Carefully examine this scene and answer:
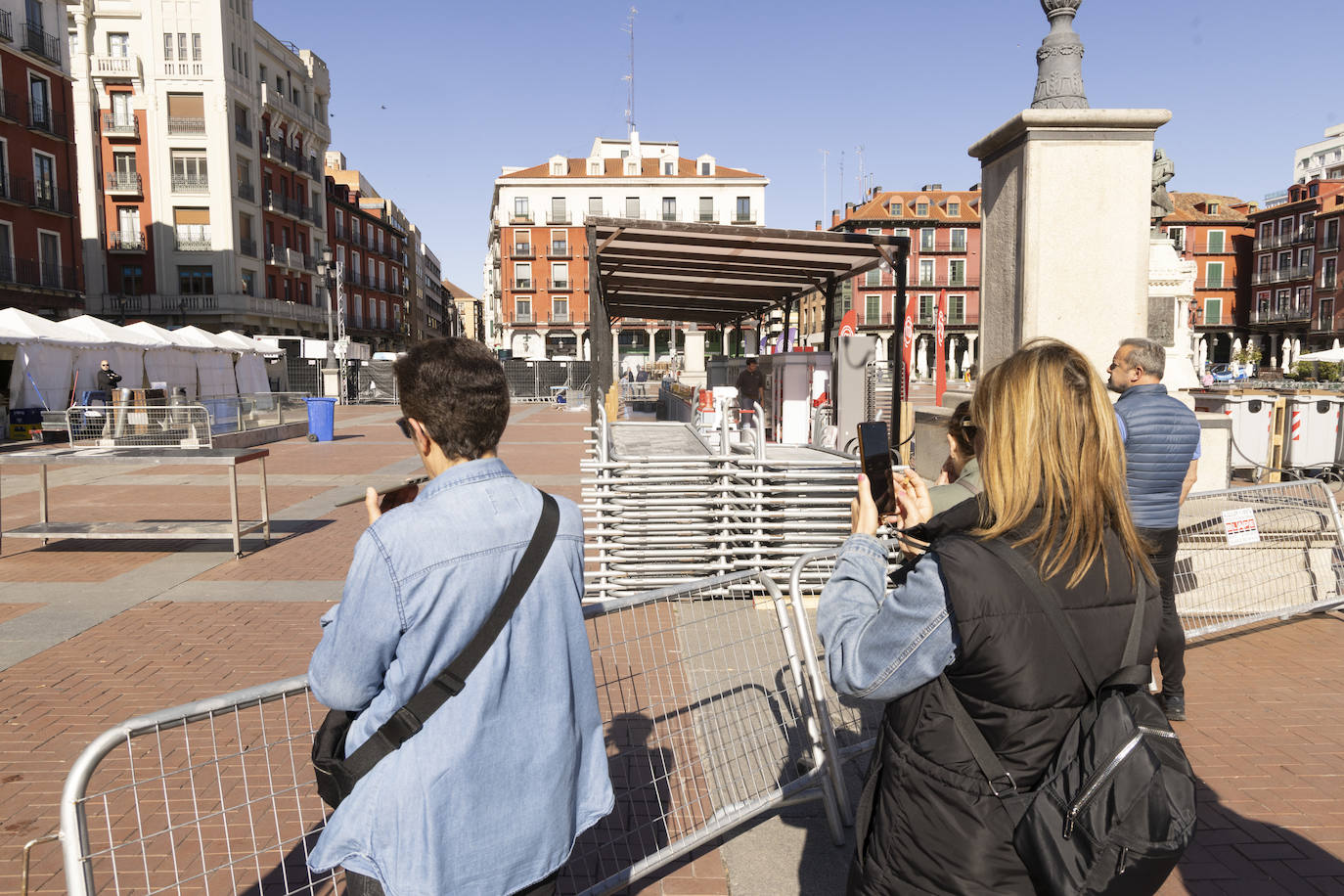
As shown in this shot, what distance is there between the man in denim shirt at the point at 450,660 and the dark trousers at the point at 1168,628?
3232 millimetres

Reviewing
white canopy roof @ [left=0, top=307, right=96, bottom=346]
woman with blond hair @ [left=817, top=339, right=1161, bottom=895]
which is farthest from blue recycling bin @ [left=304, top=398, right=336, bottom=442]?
woman with blond hair @ [left=817, top=339, right=1161, bottom=895]

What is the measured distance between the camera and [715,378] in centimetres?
1895

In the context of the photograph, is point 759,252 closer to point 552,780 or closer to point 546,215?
point 552,780

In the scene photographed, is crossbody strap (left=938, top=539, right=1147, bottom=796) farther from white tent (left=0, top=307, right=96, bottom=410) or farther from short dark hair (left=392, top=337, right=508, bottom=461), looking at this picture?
white tent (left=0, top=307, right=96, bottom=410)

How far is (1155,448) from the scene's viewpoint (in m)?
3.89

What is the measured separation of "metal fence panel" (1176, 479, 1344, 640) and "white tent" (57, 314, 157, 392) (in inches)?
871

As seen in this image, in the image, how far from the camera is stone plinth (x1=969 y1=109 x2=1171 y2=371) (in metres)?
5.84

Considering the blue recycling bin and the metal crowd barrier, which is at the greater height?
the blue recycling bin

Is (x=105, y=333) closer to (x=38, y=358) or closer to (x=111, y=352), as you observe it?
(x=38, y=358)

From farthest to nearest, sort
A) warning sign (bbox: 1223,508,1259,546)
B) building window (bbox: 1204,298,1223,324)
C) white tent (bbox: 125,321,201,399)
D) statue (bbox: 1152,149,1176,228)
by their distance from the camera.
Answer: building window (bbox: 1204,298,1223,324)
white tent (bbox: 125,321,201,399)
statue (bbox: 1152,149,1176,228)
warning sign (bbox: 1223,508,1259,546)

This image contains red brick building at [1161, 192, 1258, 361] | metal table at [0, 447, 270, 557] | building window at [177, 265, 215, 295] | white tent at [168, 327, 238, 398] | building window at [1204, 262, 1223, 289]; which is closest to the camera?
metal table at [0, 447, 270, 557]

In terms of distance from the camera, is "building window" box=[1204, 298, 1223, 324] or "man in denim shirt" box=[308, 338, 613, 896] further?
"building window" box=[1204, 298, 1223, 324]

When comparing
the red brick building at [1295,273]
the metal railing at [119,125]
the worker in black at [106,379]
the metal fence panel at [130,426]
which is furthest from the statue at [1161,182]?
the red brick building at [1295,273]

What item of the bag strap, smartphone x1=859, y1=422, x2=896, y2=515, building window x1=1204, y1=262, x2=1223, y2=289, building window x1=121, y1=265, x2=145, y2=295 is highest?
building window x1=1204, y1=262, x2=1223, y2=289
